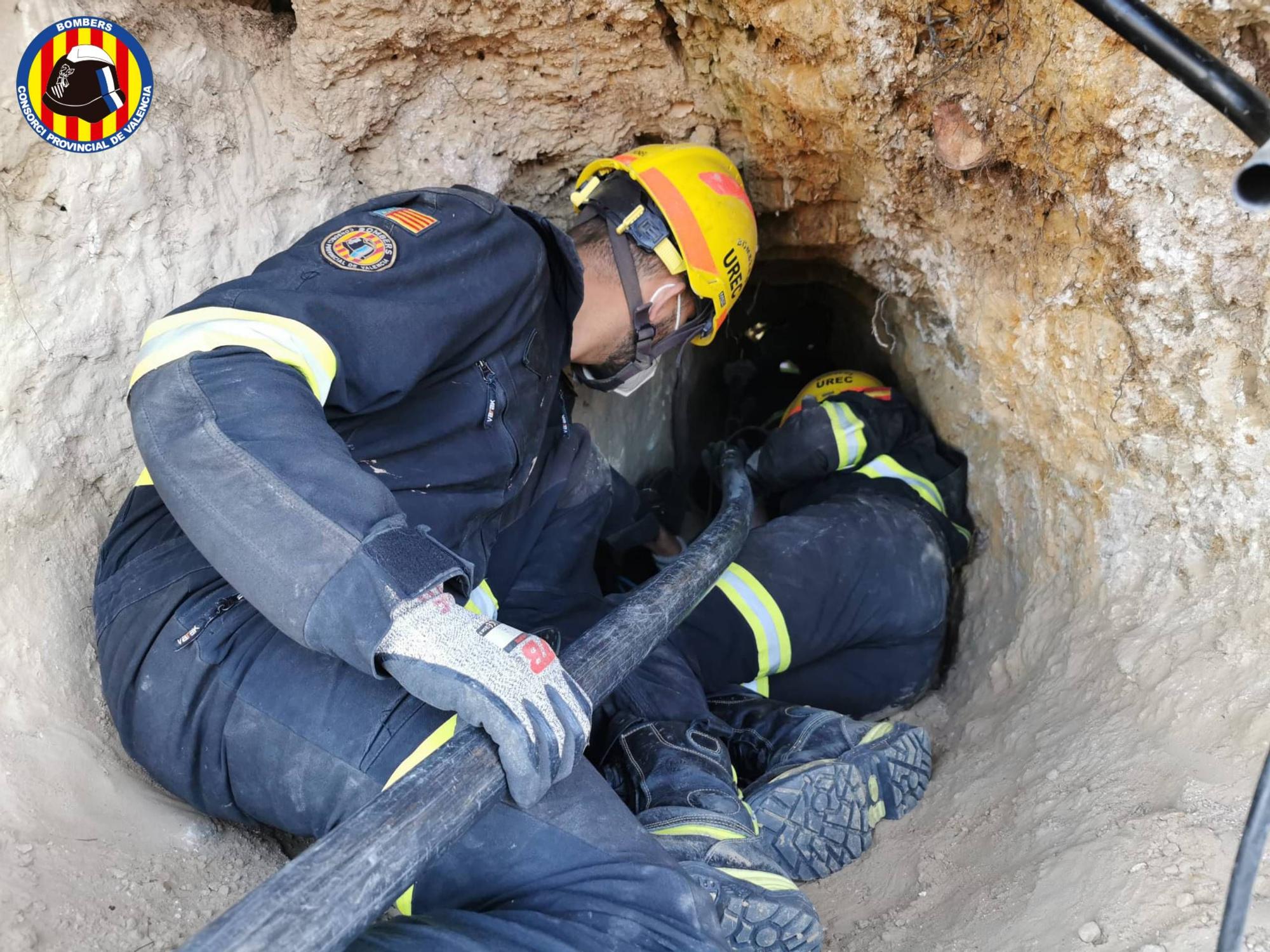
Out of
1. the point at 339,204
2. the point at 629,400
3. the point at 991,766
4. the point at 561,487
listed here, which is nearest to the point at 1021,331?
the point at 991,766

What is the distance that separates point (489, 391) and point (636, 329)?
0.61m

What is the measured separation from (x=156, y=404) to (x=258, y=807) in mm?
719

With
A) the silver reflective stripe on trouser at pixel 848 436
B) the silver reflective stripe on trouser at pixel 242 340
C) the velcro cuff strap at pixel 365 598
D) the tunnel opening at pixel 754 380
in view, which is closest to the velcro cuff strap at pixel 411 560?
the velcro cuff strap at pixel 365 598

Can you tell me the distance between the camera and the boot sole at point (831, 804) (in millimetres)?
2098

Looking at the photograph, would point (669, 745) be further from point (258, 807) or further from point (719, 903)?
point (258, 807)

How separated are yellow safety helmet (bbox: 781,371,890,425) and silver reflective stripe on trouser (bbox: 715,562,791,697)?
851 millimetres

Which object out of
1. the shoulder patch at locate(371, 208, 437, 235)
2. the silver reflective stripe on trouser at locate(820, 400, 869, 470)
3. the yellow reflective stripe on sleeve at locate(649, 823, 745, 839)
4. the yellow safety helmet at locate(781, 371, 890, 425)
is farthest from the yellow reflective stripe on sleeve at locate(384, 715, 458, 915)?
the yellow safety helmet at locate(781, 371, 890, 425)

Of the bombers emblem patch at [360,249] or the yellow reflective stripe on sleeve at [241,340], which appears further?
the bombers emblem patch at [360,249]

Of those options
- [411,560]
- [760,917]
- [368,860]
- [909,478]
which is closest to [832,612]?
[909,478]

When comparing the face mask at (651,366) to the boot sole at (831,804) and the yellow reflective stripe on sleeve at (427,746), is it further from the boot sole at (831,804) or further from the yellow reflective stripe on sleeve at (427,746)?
the yellow reflective stripe on sleeve at (427,746)

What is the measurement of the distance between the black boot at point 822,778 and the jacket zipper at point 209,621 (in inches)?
45.1

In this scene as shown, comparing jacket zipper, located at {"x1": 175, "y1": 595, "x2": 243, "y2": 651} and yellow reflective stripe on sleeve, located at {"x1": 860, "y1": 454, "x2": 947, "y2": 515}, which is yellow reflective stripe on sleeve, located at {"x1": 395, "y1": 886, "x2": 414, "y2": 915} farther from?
yellow reflective stripe on sleeve, located at {"x1": 860, "y1": 454, "x2": 947, "y2": 515}

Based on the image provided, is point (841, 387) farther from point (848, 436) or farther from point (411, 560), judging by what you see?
point (411, 560)

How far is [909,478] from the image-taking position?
3076mm
